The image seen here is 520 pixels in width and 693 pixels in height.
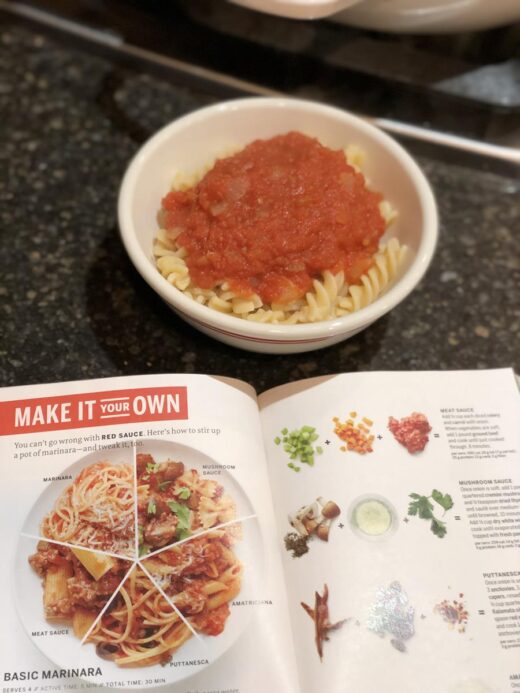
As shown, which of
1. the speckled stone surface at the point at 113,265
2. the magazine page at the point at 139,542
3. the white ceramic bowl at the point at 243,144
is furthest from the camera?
the speckled stone surface at the point at 113,265

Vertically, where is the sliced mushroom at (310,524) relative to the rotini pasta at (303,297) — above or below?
below

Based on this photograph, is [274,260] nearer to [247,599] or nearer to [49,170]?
[247,599]

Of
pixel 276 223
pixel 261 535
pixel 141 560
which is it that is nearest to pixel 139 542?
pixel 141 560

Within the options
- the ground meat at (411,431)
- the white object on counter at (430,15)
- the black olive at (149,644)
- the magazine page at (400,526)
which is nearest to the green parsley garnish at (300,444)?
the magazine page at (400,526)

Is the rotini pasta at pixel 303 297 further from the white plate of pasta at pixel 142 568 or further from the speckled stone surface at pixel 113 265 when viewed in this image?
the white plate of pasta at pixel 142 568

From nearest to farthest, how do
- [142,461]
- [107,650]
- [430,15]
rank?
[107,650] < [142,461] < [430,15]

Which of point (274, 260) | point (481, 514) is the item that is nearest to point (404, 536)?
point (481, 514)

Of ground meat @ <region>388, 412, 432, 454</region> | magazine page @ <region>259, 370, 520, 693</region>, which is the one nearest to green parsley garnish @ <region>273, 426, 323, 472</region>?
magazine page @ <region>259, 370, 520, 693</region>

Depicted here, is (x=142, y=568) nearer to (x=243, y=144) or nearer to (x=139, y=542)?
(x=139, y=542)
